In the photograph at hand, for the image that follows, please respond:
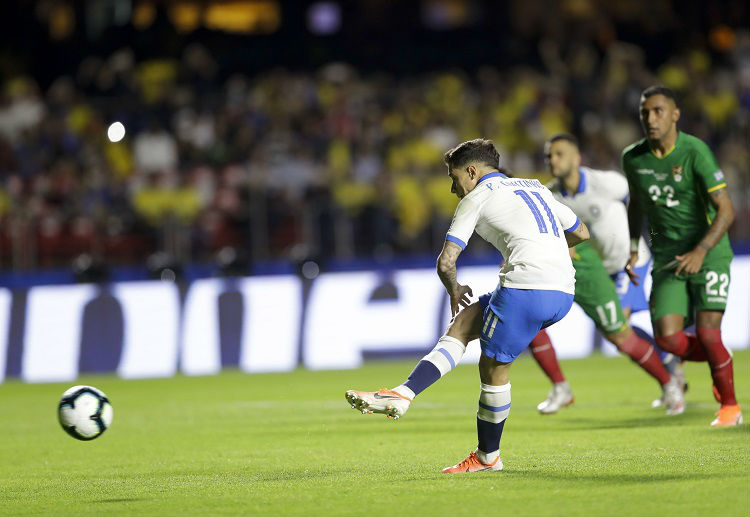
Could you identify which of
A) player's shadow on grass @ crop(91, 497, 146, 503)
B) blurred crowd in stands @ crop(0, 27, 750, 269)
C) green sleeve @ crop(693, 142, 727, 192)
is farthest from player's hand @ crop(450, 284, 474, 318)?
blurred crowd in stands @ crop(0, 27, 750, 269)

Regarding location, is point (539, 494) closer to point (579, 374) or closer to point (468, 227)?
point (468, 227)

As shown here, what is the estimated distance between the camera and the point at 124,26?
1017 inches

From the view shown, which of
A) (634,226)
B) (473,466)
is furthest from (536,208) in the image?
(634,226)

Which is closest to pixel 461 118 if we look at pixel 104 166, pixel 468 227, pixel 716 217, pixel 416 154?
pixel 416 154

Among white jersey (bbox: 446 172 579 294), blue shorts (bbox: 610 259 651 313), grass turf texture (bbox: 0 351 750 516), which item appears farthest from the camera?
blue shorts (bbox: 610 259 651 313)

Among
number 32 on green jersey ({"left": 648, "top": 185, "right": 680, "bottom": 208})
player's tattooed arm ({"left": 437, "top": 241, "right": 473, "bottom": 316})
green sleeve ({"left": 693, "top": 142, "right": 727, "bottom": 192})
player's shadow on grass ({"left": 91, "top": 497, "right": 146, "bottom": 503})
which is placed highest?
green sleeve ({"left": 693, "top": 142, "right": 727, "bottom": 192})

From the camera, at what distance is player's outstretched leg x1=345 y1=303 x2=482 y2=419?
6977 mm

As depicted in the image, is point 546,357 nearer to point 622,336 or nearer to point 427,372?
point 622,336

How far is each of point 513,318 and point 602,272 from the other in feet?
12.0

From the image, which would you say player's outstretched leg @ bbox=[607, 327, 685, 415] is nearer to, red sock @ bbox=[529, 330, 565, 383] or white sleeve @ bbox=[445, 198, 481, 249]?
red sock @ bbox=[529, 330, 565, 383]

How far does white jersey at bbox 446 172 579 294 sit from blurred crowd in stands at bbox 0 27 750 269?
10123 mm

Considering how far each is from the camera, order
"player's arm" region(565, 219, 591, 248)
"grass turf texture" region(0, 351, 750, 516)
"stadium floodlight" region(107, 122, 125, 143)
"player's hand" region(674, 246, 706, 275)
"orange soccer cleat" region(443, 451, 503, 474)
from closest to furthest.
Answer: "grass turf texture" region(0, 351, 750, 516), "orange soccer cleat" region(443, 451, 503, 474), "player's arm" region(565, 219, 591, 248), "player's hand" region(674, 246, 706, 275), "stadium floodlight" region(107, 122, 125, 143)

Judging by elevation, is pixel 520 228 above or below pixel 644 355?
above

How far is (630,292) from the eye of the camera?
472 inches
